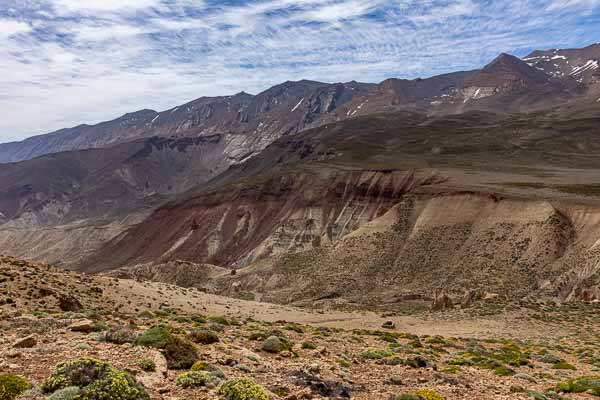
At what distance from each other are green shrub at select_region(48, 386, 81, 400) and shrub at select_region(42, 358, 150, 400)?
0.09 metres

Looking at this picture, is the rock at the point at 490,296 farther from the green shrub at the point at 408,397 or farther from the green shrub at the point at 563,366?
the green shrub at the point at 408,397

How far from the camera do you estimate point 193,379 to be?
37.1 ft

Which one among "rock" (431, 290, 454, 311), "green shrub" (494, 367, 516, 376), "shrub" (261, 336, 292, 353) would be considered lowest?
"rock" (431, 290, 454, 311)

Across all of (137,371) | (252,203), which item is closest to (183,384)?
(137,371)

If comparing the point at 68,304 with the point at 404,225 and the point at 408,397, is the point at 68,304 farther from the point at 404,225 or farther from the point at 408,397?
the point at 404,225

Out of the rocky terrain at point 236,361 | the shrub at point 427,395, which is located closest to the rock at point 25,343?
the rocky terrain at point 236,361

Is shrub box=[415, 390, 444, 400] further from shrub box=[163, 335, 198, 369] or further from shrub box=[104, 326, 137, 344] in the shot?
shrub box=[104, 326, 137, 344]

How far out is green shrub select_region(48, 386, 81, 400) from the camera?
9086mm

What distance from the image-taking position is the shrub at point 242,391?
1011 cm

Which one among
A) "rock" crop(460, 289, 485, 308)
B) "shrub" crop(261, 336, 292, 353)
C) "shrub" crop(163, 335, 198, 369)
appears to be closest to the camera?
"shrub" crop(163, 335, 198, 369)

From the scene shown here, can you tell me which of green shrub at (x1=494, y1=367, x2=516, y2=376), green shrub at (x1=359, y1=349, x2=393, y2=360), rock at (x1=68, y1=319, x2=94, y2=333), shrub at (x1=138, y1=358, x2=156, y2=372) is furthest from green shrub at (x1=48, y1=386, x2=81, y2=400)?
green shrub at (x1=494, y1=367, x2=516, y2=376)

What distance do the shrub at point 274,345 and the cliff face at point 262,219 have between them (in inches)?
3304

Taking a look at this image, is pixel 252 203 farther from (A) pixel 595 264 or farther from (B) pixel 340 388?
(B) pixel 340 388

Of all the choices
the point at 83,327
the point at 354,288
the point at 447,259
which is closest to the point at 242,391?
the point at 83,327
